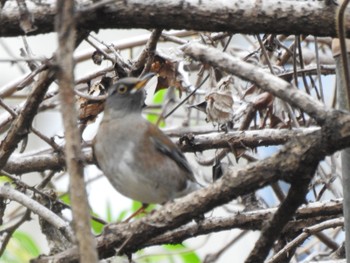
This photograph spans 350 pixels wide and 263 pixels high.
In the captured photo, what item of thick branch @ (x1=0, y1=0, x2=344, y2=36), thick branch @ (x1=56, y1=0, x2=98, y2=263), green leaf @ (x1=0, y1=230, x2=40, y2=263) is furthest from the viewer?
green leaf @ (x1=0, y1=230, x2=40, y2=263)

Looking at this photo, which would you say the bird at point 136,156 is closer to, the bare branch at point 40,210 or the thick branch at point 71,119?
the bare branch at point 40,210

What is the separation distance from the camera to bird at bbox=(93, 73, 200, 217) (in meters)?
4.34

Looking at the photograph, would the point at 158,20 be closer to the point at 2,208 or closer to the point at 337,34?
the point at 337,34

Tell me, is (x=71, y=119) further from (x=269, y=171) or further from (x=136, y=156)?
(x=136, y=156)

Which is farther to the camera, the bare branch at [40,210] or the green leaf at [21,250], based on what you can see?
the green leaf at [21,250]

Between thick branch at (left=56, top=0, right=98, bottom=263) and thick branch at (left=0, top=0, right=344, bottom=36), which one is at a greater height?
thick branch at (left=0, top=0, right=344, bottom=36)

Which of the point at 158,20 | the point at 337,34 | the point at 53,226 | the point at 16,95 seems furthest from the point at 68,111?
the point at 16,95

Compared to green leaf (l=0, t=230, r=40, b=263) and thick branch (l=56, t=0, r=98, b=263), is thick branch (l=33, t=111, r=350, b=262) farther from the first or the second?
green leaf (l=0, t=230, r=40, b=263)

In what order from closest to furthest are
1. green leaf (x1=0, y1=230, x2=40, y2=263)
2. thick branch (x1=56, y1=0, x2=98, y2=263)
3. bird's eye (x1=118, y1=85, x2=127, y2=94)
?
1. thick branch (x1=56, y1=0, x2=98, y2=263)
2. bird's eye (x1=118, y1=85, x2=127, y2=94)
3. green leaf (x1=0, y1=230, x2=40, y2=263)

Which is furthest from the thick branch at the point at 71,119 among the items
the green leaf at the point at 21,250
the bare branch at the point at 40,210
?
the green leaf at the point at 21,250

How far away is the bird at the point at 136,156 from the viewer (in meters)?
4.34

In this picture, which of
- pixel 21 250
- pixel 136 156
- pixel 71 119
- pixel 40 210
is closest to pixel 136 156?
pixel 136 156

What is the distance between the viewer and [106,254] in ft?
12.4

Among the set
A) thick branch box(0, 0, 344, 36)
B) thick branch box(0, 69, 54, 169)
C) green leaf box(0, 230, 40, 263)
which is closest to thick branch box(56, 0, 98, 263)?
thick branch box(0, 0, 344, 36)
